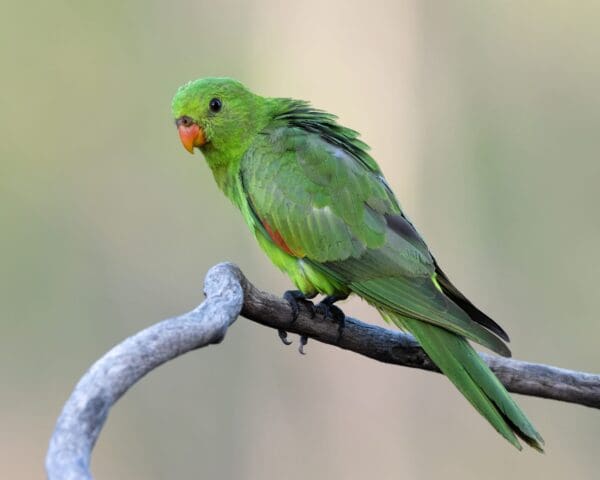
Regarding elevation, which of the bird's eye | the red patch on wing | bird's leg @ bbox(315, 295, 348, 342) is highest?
the bird's eye

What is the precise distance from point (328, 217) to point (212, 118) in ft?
2.14

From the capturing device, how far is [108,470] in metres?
5.04

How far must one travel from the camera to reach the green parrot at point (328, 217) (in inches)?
108

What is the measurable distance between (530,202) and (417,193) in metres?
0.86

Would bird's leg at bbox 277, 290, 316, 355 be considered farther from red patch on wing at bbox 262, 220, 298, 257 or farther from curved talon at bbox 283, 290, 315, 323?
red patch on wing at bbox 262, 220, 298, 257

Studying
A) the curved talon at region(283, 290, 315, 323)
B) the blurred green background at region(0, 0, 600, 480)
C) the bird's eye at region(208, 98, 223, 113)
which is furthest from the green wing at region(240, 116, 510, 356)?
the blurred green background at region(0, 0, 600, 480)

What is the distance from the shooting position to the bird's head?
338 cm

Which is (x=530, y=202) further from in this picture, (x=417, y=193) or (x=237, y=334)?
(x=237, y=334)

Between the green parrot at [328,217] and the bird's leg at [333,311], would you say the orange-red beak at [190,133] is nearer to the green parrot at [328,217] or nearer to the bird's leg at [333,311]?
the green parrot at [328,217]

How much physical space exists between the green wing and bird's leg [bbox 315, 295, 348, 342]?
0.33ft

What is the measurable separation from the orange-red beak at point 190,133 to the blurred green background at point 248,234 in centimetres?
207

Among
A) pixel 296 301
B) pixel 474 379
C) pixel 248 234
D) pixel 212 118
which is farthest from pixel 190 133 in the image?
pixel 248 234

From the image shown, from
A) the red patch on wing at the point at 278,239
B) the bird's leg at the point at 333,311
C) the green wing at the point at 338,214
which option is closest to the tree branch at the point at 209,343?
the bird's leg at the point at 333,311

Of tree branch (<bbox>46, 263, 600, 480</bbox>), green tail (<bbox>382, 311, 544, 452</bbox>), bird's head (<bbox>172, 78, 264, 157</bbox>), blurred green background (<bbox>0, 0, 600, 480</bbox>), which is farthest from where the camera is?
blurred green background (<bbox>0, 0, 600, 480</bbox>)
